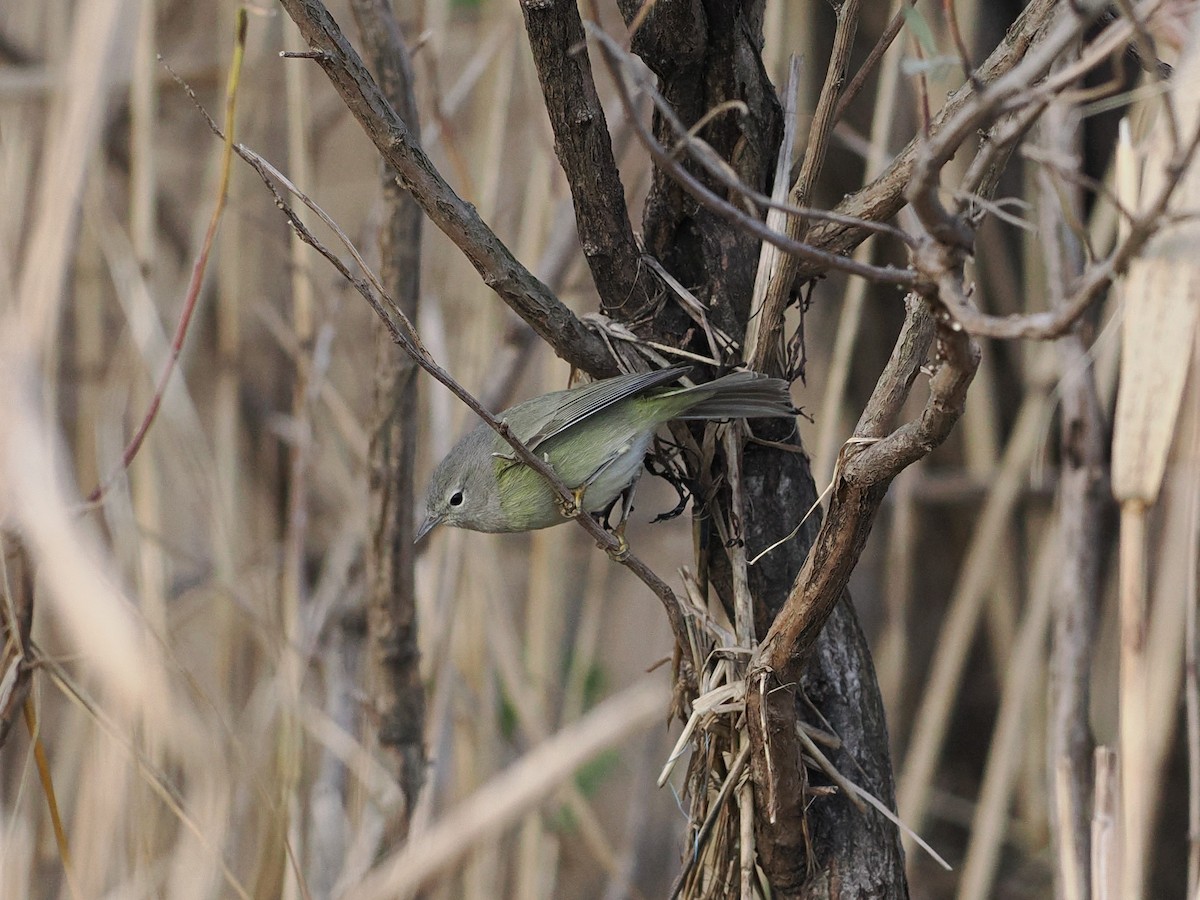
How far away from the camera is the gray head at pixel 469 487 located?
163 cm

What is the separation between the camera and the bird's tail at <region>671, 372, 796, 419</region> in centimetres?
116

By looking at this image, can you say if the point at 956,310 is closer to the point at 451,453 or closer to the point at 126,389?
the point at 451,453

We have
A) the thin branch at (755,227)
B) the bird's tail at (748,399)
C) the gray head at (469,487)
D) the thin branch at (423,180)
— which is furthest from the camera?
the gray head at (469,487)

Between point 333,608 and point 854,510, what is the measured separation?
5.29 feet

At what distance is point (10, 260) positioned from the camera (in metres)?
1.90

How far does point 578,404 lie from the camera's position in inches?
55.6

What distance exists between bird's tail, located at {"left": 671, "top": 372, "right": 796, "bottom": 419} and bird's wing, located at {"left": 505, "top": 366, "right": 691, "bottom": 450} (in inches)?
1.9

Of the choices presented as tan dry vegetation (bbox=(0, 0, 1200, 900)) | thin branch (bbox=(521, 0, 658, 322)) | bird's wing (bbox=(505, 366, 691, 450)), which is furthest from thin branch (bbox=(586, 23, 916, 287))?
tan dry vegetation (bbox=(0, 0, 1200, 900))

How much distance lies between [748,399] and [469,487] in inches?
24.6

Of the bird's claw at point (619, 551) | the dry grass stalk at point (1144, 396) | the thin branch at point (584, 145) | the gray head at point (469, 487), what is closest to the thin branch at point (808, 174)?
the thin branch at point (584, 145)

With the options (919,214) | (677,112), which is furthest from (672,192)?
(919,214)

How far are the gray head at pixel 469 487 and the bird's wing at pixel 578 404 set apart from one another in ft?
0.32

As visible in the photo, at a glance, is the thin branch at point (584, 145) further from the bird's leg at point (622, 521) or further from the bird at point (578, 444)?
the bird's leg at point (622, 521)

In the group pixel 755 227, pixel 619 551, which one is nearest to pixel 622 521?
pixel 619 551
